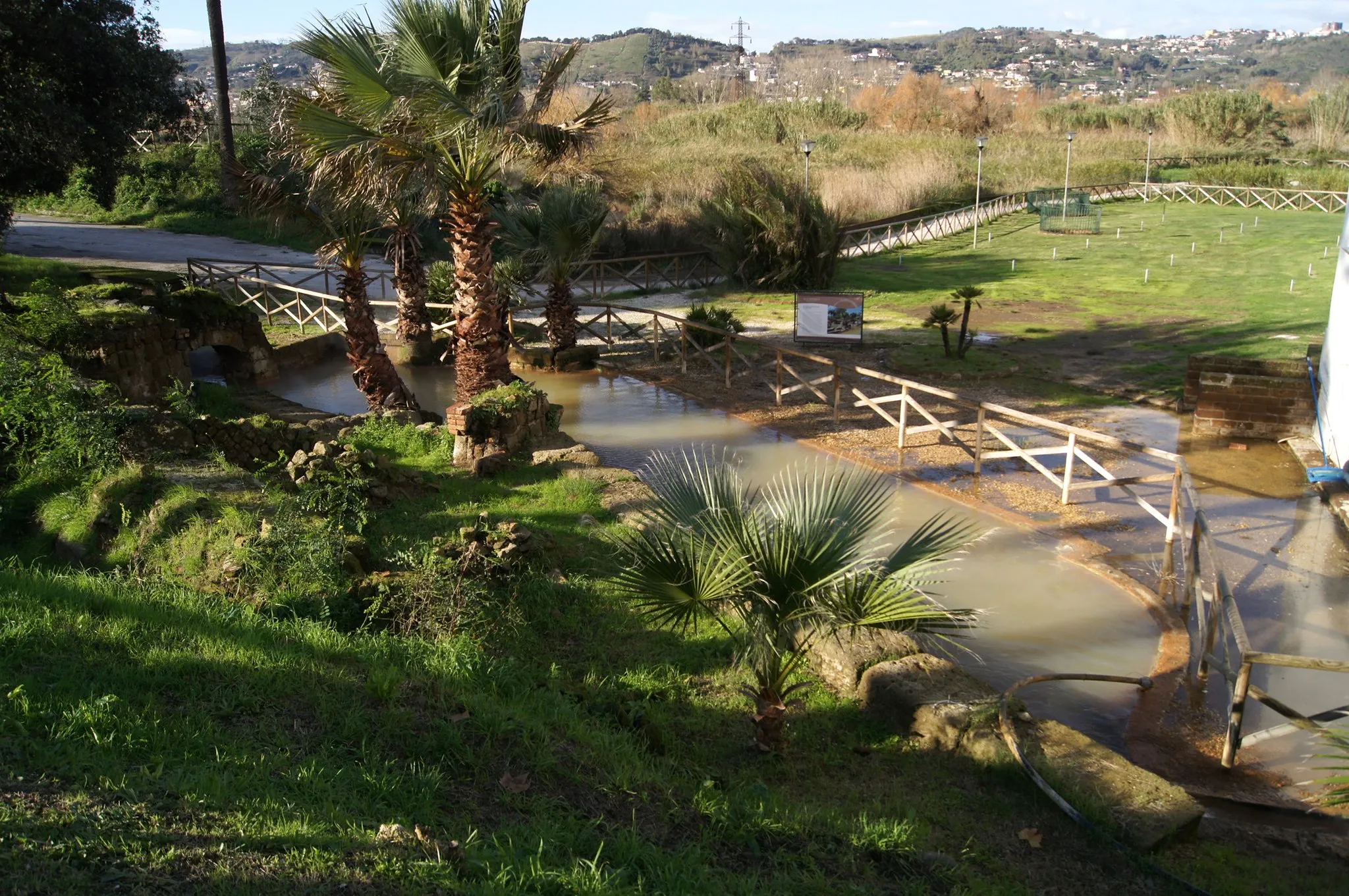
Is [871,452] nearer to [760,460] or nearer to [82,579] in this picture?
[760,460]

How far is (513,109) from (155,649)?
8.26 m

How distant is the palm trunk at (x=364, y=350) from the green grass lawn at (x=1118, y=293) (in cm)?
846

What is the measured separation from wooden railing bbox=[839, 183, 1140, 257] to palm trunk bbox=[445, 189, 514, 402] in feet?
55.9

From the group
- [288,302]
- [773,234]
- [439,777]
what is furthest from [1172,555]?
[288,302]

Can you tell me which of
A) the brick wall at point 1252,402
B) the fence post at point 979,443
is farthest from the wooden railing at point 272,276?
the brick wall at point 1252,402

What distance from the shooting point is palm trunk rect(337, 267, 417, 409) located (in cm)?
1409

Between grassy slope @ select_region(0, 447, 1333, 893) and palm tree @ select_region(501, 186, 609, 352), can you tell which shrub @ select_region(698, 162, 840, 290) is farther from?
grassy slope @ select_region(0, 447, 1333, 893)

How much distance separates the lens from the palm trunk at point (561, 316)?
1775 centimetres

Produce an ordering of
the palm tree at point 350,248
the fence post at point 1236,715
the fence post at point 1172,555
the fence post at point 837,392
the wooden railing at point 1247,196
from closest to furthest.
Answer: the fence post at point 1236,715
the fence post at point 1172,555
the palm tree at point 350,248
the fence post at point 837,392
the wooden railing at point 1247,196

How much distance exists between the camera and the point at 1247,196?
44.2 meters

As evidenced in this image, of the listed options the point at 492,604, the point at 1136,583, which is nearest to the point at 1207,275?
the point at 1136,583

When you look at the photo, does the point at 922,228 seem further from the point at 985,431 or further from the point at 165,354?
the point at 165,354

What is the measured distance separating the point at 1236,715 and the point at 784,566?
3096mm

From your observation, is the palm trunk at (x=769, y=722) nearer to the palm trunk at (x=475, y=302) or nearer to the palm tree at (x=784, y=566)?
the palm tree at (x=784, y=566)
